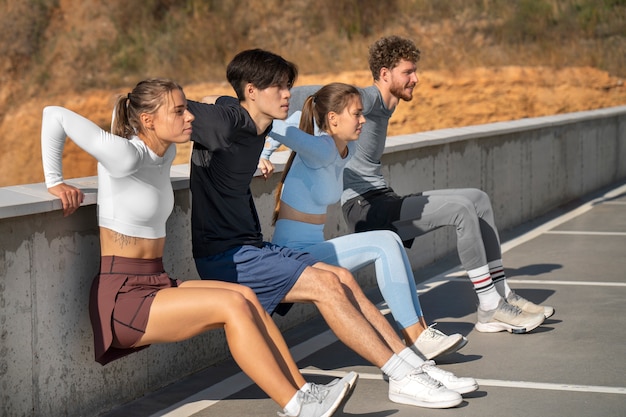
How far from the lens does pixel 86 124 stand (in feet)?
17.8

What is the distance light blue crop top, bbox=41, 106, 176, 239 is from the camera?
5.43m

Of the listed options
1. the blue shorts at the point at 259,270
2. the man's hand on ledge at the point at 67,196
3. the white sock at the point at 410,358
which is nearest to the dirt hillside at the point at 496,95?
the blue shorts at the point at 259,270

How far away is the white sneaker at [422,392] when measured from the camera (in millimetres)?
5867

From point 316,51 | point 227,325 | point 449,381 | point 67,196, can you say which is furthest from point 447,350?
point 316,51

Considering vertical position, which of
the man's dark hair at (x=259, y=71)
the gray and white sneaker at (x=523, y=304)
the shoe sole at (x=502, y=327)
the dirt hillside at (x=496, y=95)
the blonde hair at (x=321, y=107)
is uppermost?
the man's dark hair at (x=259, y=71)

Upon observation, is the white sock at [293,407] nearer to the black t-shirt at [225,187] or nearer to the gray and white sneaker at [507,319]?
the black t-shirt at [225,187]

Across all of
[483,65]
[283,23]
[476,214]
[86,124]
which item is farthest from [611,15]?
[86,124]

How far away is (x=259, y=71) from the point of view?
20.2 feet

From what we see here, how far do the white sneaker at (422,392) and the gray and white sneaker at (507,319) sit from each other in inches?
67.8

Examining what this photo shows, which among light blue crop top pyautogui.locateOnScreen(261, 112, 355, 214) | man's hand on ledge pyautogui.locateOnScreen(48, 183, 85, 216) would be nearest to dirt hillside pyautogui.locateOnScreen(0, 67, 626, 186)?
light blue crop top pyautogui.locateOnScreen(261, 112, 355, 214)

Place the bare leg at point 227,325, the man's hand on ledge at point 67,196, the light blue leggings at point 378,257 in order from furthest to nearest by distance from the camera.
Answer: the light blue leggings at point 378,257, the man's hand on ledge at point 67,196, the bare leg at point 227,325

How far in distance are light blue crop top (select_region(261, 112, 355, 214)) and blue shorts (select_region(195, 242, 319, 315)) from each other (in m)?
0.58

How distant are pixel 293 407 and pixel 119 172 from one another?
127 centimetres

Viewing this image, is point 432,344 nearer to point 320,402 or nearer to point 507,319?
point 507,319
